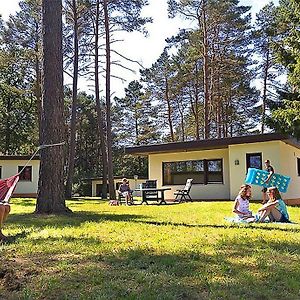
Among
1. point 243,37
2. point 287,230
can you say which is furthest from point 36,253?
point 243,37

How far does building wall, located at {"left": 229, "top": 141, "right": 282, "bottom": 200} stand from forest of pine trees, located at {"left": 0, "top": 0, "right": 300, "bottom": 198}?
3.05ft

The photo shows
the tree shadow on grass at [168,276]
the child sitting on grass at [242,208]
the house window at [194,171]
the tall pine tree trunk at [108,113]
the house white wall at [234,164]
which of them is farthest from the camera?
the tall pine tree trunk at [108,113]

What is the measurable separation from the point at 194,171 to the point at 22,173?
10.9 meters

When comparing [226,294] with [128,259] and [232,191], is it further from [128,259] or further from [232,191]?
[232,191]

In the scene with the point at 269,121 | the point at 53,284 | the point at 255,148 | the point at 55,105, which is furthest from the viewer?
the point at 255,148

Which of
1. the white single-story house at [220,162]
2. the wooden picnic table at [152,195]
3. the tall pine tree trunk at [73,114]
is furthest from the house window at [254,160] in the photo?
the tall pine tree trunk at [73,114]

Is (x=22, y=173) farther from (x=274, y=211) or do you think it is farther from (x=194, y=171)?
(x=274, y=211)

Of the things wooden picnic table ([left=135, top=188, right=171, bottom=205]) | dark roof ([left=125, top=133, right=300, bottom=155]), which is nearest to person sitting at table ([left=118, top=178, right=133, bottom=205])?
wooden picnic table ([left=135, top=188, right=171, bottom=205])

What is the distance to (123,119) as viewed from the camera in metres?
39.5

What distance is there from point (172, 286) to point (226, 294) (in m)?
0.46

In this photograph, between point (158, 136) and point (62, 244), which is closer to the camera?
point (62, 244)

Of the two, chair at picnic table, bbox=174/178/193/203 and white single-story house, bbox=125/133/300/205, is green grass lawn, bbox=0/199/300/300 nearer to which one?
white single-story house, bbox=125/133/300/205

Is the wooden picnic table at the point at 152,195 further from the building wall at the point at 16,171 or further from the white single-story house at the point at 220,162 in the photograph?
the building wall at the point at 16,171

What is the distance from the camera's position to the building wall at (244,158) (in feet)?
45.8
